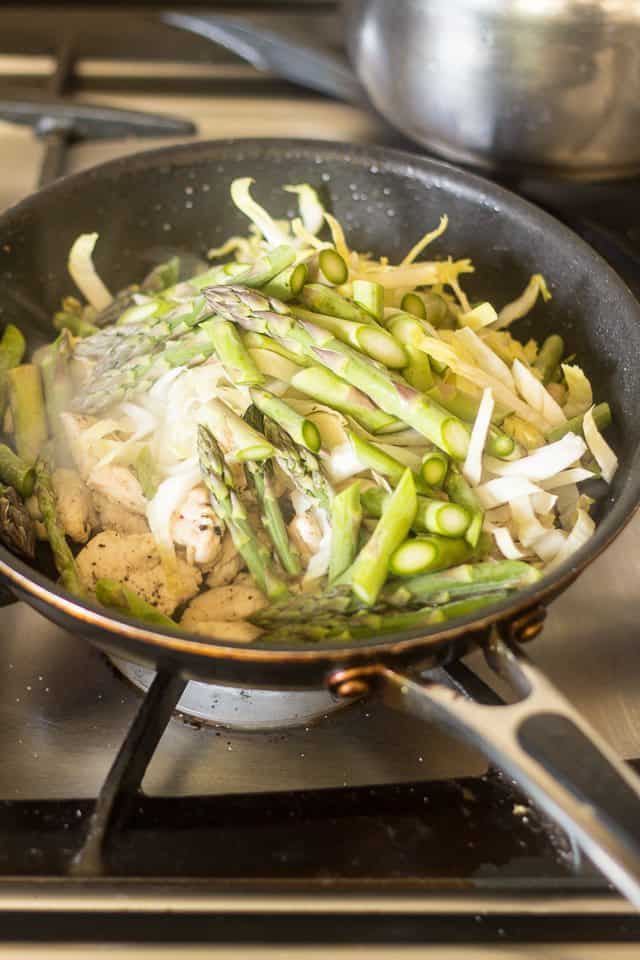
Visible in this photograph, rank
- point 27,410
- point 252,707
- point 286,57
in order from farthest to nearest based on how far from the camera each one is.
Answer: point 286,57 → point 27,410 → point 252,707

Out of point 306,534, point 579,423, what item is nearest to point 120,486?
point 306,534

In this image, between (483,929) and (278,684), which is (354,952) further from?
(278,684)

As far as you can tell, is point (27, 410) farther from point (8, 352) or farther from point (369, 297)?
point (369, 297)

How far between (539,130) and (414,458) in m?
0.74

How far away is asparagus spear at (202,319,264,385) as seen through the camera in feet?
3.88

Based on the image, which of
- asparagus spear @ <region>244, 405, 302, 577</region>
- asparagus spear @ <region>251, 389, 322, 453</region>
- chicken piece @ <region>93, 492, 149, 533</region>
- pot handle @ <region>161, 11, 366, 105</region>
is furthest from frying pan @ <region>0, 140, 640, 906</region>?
pot handle @ <region>161, 11, 366, 105</region>

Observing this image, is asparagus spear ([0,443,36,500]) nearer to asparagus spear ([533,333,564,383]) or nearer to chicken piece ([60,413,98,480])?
chicken piece ([60,413,98,480])

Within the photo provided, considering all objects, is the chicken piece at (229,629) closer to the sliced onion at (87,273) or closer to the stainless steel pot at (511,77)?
the sliced onion at (87,273)

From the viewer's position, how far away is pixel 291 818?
100 centimetres

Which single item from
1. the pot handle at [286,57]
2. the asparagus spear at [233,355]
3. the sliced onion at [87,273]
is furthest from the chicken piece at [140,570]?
the pot handle at [286,57]

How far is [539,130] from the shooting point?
1602mm

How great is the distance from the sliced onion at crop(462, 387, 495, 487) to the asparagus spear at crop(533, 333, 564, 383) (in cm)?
26

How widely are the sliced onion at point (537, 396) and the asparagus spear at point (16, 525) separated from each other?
0.66m

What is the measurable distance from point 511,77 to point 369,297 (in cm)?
55
